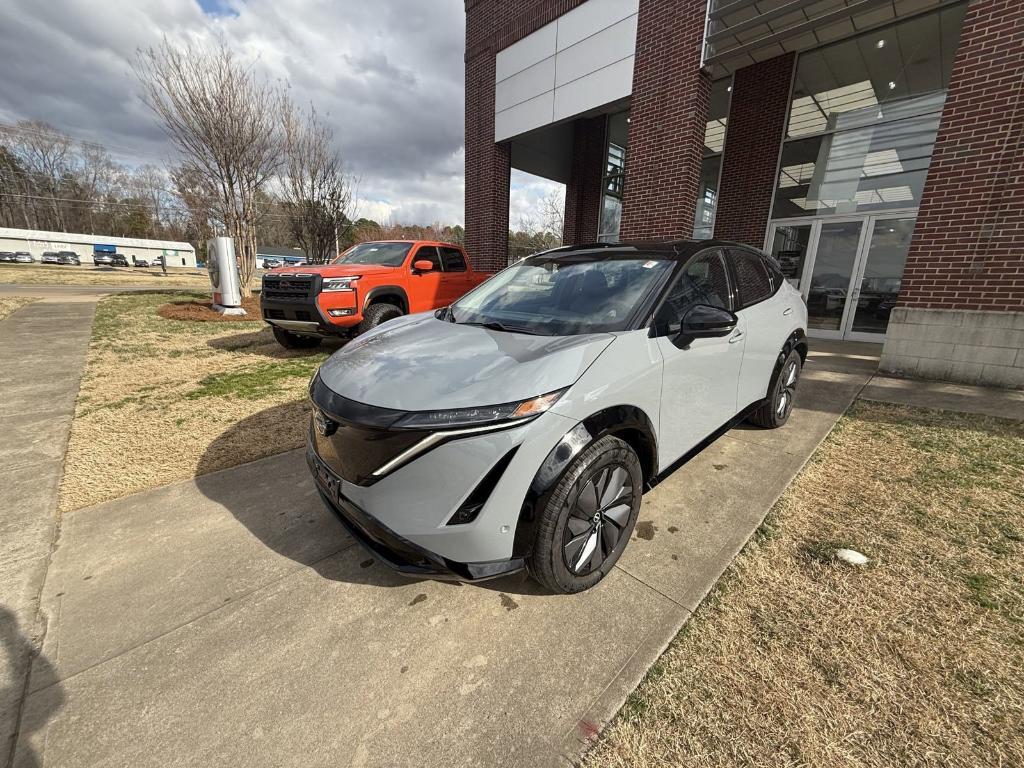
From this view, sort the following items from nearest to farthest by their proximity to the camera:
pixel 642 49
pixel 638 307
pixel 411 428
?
pixel 411 428
pixel 638 307
pixel 642 49

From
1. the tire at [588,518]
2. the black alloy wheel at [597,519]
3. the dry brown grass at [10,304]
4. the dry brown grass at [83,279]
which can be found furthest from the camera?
the dry brown grass at [83,279]

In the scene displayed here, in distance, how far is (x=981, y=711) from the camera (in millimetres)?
1474

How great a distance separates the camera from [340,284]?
5.96 metres

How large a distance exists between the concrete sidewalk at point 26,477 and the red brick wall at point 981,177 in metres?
8.80

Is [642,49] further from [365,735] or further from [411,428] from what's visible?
[365,735]

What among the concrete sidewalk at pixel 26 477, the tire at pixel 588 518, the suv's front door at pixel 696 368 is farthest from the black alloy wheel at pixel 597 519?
the concrete sidewalk at pixel 26 477

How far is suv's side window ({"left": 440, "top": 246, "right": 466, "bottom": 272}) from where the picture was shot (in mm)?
7699

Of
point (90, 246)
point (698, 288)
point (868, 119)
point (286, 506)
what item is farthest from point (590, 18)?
point (90, 246)

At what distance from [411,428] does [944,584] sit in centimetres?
263

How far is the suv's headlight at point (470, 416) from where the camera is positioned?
1.64 meters

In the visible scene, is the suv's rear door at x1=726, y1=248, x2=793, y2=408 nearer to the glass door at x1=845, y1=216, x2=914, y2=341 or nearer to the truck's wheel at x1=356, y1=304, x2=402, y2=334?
the truck's wheel at x1=356, y1=304, x2=402, y2=334

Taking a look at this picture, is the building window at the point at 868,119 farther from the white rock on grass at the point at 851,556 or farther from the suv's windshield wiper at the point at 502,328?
the suv's windshield wiper at the point at 502,328

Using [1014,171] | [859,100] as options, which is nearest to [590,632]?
[1014,171]

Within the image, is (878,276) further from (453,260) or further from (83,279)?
(83,279)
